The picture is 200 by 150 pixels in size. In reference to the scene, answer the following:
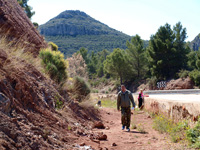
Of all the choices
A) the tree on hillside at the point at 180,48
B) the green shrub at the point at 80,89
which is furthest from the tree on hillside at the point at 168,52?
the green shrub at the point at 80,89

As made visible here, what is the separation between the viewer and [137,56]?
1485 inches

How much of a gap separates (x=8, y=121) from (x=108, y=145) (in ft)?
8.34

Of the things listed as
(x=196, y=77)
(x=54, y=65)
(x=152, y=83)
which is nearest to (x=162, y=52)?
(x=152, y=83)

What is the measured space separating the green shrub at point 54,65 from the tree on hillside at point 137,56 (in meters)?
28.8

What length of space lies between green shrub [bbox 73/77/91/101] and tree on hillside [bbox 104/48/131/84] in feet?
87.5

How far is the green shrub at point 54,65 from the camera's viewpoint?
9000mm

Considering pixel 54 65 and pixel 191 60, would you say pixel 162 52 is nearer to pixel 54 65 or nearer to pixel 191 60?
pixel 191 60

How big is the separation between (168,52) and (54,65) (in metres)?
26.7

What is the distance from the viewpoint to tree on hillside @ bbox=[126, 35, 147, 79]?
37.5m

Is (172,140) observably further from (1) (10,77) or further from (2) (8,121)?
(1) (10,77)

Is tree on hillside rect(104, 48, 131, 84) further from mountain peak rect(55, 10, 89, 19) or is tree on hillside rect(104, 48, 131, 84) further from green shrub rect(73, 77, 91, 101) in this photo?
mountain peak rect(55, 10, 89, 19)

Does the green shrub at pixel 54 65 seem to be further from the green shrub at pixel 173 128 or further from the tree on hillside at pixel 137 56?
the tree on hillside at pixel 137 56

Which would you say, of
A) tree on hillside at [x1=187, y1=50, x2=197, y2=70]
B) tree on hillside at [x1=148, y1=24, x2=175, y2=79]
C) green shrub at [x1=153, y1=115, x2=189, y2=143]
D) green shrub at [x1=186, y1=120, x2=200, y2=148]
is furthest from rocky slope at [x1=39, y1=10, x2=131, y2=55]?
green shrub at [x1=186, y1=120, x2=200, y2=148]

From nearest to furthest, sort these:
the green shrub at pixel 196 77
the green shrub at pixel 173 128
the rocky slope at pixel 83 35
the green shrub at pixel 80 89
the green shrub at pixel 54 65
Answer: the green shrub at pixel 173 128
the green shrub at pixel 54 65
the green shrub at pixel 80 89
the green shrub at pixel 196 77
the rocky slope at pixel 83 35
